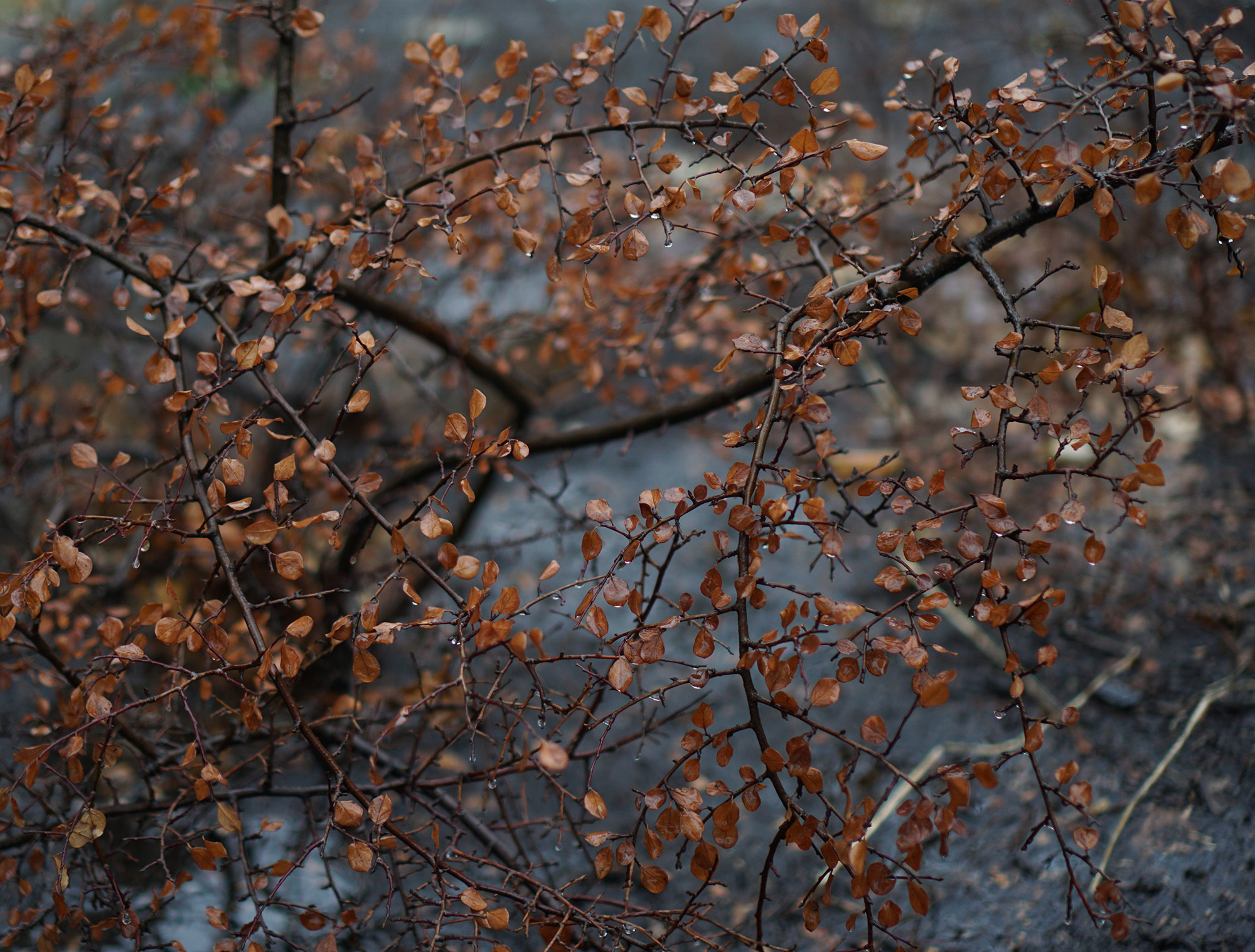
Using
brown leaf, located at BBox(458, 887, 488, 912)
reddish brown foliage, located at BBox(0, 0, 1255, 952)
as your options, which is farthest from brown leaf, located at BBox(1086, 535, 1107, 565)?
brown leaf, located at BBox(458, 887, 488, 912)

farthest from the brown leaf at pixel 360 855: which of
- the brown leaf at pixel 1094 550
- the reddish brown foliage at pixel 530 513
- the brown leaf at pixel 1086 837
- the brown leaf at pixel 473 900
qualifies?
the brown leaf at pixel 1094 550

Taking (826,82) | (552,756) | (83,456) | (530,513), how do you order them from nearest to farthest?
(552,756), (826,82), (83,456), (530,513)

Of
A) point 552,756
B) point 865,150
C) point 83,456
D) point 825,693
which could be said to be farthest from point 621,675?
point 83,456

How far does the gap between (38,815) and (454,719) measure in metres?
1.05

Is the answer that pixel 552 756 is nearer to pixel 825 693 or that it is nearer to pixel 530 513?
pixel 825 693

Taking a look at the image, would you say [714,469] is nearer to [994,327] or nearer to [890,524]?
A: [890,524]

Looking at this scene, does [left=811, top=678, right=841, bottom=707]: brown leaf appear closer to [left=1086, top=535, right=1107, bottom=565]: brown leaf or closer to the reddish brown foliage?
the reddish brown foliage

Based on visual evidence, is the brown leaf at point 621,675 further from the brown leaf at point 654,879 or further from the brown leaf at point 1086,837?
the brown leaf at point 1086,837

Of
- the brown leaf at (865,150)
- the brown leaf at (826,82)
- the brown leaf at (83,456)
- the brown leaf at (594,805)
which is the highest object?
the brown leaf at (826,82)

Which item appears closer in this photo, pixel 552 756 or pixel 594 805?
pixel 552 756

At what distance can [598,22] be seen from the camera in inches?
240

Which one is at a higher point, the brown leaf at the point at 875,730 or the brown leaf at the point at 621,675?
the brown leaf at the point at 621,675

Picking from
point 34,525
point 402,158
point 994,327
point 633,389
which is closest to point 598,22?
point 402,158

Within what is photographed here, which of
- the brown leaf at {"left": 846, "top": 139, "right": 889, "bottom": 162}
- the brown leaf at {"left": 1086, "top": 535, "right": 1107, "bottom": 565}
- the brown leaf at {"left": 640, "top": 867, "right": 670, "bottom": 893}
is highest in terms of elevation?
the brown leaf at {"left": 846, "top": 139, "right": 889, "bottom": 162}
